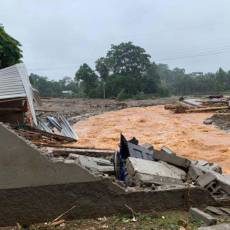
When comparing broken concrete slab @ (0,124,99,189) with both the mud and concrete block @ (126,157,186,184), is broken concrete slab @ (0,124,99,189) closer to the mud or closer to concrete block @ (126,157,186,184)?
concrete block @ (126,157,186,184)

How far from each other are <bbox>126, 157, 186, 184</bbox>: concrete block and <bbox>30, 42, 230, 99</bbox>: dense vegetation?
42.2 m

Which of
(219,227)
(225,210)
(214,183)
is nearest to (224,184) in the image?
(214,183)

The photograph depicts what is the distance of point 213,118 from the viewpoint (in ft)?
79.7

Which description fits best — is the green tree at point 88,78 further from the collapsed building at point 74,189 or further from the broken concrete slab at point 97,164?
the collapsed building at point 74,189

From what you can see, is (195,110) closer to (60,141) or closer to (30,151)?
(60,141)

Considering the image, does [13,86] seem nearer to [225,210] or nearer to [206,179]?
[206,179]

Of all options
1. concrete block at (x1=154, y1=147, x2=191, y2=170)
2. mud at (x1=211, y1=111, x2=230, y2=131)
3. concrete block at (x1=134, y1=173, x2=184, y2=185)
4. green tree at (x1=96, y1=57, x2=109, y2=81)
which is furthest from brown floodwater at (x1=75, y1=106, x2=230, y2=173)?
green tree at (x1=96, y1=57, x2=109, y2=81)

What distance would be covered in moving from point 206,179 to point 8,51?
15286mm

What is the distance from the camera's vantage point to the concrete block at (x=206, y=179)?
6.16m

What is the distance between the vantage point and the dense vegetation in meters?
52.2

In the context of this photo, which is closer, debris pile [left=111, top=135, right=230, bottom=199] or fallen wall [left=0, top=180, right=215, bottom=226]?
fallen wall [left=0, top=180, right=215, bottom=226]

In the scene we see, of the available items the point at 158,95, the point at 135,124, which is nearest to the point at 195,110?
the point at 135,124

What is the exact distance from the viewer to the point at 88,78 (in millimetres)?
52562

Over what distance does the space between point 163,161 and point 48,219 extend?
2.50 m
